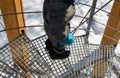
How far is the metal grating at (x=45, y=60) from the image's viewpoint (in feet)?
3.23

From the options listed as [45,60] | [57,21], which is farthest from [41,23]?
[57,21]

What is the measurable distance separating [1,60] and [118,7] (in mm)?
531

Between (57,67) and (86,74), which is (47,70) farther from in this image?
(86,74)

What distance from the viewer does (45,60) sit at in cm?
103

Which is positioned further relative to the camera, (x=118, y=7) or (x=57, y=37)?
(x=118, y=7)

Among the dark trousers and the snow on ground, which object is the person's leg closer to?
the dark trousers

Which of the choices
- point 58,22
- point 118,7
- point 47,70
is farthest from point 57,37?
point 118,7

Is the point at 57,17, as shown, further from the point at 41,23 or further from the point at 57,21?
the point at 41,23

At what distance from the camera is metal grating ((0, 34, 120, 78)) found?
38.8 inches

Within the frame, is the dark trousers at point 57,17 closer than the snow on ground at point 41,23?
Yes

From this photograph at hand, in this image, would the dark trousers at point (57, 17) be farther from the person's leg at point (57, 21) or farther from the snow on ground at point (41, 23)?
the snow on ground at point (41, 23)

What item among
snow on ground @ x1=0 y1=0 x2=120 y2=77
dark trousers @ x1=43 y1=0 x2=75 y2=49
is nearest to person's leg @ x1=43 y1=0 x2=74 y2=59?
dark trousers @ x1=43 y1=0 x2=75 y2=49

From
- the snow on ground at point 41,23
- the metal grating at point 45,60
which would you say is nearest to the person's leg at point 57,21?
the metal grating at point 45,60

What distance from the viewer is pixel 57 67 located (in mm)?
1017
